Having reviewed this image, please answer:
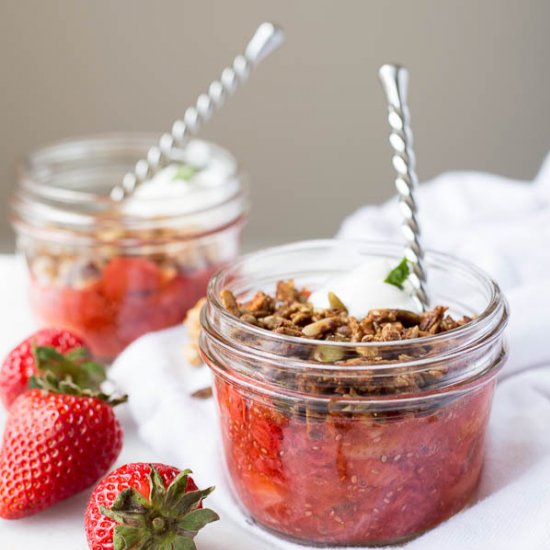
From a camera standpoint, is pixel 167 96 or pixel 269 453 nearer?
pixel 269 453

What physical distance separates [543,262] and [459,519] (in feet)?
2.49

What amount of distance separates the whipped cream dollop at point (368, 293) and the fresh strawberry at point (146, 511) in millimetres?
327

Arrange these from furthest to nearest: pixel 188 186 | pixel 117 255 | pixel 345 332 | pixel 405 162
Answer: pixel 188 186
pixel 117 255
pixel 405 162
pixel 345 332

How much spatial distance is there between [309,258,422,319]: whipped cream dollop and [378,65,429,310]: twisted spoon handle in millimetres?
20

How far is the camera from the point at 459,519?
1209 mm

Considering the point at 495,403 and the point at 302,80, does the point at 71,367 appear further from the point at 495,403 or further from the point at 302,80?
the point at 302,80

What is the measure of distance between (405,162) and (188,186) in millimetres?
696

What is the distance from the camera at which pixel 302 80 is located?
11.6 feet

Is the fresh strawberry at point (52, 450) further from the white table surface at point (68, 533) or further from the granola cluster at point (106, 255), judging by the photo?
the granola cluster at point (106, 255)

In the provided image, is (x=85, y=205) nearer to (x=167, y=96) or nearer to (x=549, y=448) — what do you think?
(x=549, y=448)

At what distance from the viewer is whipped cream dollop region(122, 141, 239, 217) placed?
1845 millimetres

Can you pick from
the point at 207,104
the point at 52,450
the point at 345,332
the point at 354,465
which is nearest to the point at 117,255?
the point at 207,104

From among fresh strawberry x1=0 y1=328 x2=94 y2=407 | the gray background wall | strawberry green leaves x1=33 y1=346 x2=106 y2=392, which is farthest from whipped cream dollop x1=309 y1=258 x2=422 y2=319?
the gray background wall

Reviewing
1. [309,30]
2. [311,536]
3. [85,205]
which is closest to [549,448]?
[311,536]
